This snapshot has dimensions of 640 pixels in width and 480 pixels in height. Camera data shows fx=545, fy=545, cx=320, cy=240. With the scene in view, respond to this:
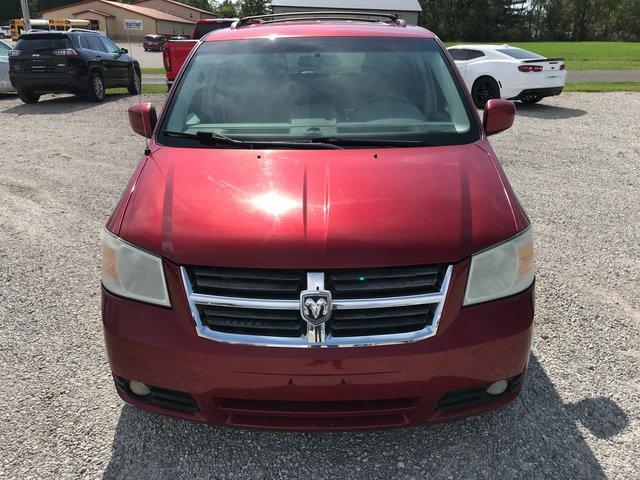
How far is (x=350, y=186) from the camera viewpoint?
240cm

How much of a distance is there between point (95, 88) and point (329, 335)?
13674 millimetres

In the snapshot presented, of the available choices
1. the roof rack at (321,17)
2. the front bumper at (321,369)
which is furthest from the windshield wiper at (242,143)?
the roof rack at (321,17)

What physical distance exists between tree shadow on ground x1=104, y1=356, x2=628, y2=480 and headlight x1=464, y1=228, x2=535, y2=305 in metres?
0.76

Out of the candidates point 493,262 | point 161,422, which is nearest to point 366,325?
point 493,262

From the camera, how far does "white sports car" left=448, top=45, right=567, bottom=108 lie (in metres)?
12.7

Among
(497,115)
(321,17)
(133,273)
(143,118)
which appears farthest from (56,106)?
(133,273)

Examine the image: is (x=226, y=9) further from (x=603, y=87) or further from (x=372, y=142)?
(x=372, y=142)

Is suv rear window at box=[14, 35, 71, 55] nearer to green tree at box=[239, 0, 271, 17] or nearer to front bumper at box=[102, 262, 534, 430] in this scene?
front bumper at box=[102, 262, 534, 430]

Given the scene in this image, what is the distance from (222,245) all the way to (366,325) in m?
0.63

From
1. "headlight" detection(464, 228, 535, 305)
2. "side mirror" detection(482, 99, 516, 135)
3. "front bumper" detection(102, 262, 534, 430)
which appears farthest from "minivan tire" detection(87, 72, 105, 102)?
"headlight" detection(464, 228, 535, 305)

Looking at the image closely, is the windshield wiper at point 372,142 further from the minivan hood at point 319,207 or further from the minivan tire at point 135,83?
the minivan tire at point 135,83

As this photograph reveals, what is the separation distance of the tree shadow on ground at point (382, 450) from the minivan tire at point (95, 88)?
12803 millimetres

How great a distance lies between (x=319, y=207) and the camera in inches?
88.2

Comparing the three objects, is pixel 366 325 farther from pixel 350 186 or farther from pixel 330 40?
pixel 330 40
